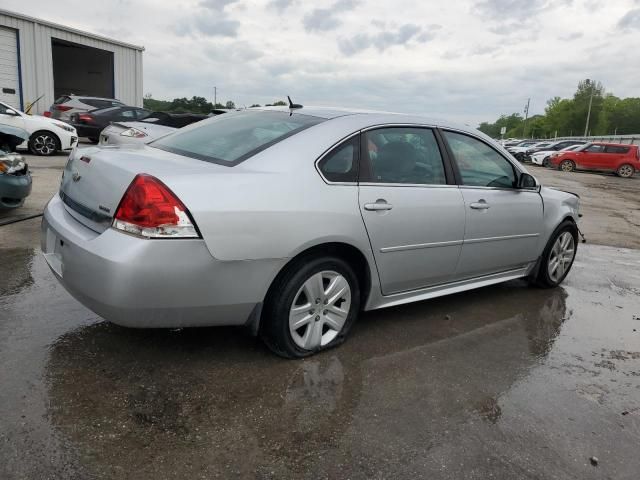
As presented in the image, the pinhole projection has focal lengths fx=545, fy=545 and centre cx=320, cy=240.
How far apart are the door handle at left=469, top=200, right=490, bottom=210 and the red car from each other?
82.2 ft

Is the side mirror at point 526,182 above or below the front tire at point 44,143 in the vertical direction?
above

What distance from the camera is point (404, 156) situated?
12.2 ft

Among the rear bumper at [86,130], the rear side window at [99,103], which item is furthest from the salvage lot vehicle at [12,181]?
the rear side window at [99,103]

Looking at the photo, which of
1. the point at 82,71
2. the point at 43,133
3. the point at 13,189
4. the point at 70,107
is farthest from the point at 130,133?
the point at 82,71

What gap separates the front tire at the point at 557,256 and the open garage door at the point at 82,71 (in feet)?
83.8

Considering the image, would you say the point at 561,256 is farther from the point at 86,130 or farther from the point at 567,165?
the point at 567,165

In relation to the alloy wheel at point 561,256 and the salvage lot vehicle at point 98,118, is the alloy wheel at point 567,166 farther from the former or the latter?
the alloy wheel at point 561,256

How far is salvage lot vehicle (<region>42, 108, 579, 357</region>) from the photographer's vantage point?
2.67 meters

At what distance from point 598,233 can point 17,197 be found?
8452 millimetres

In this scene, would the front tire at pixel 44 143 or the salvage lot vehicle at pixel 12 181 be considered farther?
the front tire at pixel 44 143

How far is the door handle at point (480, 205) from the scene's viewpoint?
4.00 meters

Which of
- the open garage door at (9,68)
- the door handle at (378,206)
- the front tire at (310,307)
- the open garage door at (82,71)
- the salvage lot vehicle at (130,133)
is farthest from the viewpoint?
the open garage door at (82,71)

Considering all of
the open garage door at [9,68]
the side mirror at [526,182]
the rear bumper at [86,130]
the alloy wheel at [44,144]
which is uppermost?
the open garage door at [9,68]

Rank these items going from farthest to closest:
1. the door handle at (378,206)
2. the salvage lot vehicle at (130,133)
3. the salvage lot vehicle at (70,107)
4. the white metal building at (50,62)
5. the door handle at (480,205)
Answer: the white metal building at (50,62) → the salvage lot vehicle at (70,107) → the salvage lot vehicle at (130,133) → the door handle at (480,205) → the door handle at (378,206)
